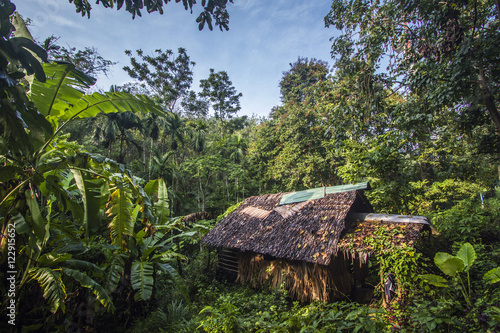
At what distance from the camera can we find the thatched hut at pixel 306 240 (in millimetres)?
5996

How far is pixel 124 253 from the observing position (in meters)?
4.61

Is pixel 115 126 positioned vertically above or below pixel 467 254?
above

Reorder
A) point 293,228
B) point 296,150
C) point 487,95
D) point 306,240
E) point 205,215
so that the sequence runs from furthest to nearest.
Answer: point 296,150 → point 205,215 → point 293,228 → point 306,240 → point 487,95

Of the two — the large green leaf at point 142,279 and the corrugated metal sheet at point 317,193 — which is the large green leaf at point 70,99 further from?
the corrugated metal sheet at point 317,193

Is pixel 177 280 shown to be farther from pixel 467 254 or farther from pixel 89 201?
pixel 467 254

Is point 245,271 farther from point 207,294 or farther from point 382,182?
point 382,182

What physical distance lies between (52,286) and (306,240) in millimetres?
5436

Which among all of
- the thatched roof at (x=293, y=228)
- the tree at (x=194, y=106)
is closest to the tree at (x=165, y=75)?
the tree at (x=194, y=106)

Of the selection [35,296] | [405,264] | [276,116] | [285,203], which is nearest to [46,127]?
[35,296]

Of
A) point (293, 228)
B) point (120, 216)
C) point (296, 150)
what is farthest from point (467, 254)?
point (296, 150)

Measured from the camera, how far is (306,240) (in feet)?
21.2

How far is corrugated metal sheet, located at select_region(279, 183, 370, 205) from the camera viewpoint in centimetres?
755

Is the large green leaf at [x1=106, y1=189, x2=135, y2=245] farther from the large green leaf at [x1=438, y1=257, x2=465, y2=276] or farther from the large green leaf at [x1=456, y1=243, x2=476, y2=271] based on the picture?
the large green leaf at [x1=456, y1=243, x2=476, y2=271]

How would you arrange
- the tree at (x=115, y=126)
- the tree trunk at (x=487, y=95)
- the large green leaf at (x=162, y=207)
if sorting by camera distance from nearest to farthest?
the tree trunk at (x=487, y=95)
the large green leaf at (x=162, y=207)
the tree at (x=115, y=126)
